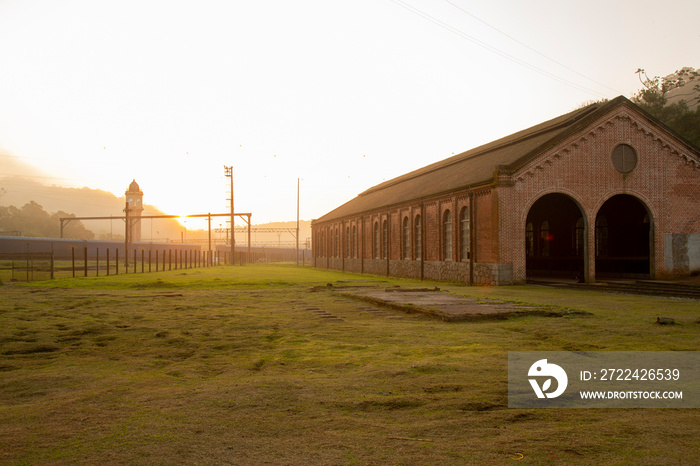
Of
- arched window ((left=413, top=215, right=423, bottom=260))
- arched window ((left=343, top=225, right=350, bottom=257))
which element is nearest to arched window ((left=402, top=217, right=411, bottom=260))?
arched window ((left=413, top=215, right=423, bottom=260))

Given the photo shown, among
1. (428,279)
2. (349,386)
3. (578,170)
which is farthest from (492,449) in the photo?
(428,279)

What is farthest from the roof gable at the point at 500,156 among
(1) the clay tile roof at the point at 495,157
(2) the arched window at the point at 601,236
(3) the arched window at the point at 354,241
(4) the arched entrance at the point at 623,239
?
(2) the arched window at the point at 601,236

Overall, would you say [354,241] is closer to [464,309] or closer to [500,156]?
[500,156]

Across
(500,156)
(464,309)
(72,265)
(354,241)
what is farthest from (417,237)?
(72,265)

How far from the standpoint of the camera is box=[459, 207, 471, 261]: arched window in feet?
86.7

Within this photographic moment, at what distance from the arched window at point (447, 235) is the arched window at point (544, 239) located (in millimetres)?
7573

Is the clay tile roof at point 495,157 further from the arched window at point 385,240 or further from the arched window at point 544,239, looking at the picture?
the arched window at point 544,239

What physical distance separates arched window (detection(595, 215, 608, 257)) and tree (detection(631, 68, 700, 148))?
30.7 ft

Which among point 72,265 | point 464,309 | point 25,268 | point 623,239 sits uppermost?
point 623,239

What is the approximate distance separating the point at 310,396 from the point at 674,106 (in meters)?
52.9

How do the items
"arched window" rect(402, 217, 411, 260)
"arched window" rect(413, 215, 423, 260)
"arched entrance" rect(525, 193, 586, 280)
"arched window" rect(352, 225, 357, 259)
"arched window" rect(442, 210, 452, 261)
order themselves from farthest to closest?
"arched window" rect(352, 225, 357, 259), "arched window" rect(402, 217, 411, 260), "arched window" rect(413, 215, 423, 260), "arched entrance" rect(525, 193, 586, 280), "arched window" rect(442, 210, 452, 261)

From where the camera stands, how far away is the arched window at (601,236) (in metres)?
28.7

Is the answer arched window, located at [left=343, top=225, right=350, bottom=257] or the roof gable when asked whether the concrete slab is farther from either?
arched window, located at [left=343, top=225, right=350, bottom=257]

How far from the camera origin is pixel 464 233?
26812 millimetres
